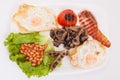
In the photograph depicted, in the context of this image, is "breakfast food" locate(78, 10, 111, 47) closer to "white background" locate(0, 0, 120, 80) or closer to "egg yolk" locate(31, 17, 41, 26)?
"white background" locate(0, 0, 120, 80)

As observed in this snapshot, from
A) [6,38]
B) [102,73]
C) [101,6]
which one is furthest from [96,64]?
[6,38]

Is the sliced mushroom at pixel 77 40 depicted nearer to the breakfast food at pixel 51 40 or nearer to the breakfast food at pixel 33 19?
the breakfast food at pixel 51 40

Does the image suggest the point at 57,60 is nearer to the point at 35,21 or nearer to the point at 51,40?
the point at 51,40

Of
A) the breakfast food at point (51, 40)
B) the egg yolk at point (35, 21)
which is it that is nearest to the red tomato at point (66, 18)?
the breakfast food at point (51, 40)

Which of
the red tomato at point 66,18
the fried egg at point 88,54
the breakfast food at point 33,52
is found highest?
the red tomato at point 66,18

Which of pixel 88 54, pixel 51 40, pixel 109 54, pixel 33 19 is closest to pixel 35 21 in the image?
pixel 33 19

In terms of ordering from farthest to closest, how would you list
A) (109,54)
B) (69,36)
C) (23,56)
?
1. (109,54)
2. (69,36)
3. (23,56)
